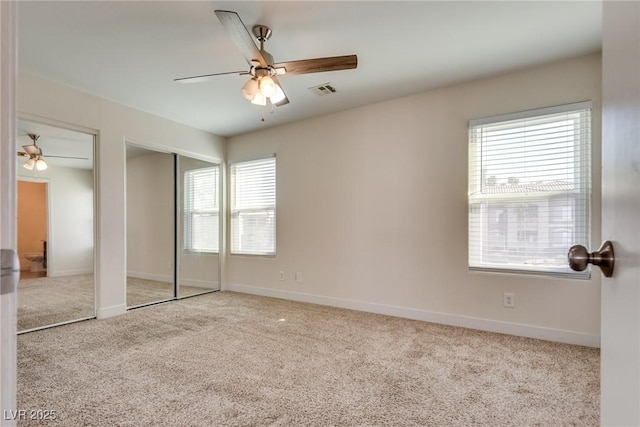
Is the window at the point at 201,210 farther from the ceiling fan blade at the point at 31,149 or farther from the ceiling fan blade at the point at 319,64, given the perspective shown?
the ceiling fan blade at the point at 319,64

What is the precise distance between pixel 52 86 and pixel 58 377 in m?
2.71

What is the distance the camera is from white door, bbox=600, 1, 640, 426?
0.51 m

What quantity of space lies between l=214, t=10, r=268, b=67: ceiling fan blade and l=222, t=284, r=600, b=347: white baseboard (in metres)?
2.80

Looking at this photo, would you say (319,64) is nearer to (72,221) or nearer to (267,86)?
(267,86)

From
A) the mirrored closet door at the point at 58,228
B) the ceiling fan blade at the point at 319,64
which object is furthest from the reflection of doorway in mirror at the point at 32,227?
the ceiling fan blade at the point at 319,64

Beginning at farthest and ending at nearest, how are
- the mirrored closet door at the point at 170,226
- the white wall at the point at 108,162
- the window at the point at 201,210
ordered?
the window at the point at 201,210, the mirrored closet door at the point at 170,226, the white wall at the point at 108,162

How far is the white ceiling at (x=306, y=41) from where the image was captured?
6.82 ft

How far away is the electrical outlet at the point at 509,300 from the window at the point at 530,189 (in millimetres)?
235

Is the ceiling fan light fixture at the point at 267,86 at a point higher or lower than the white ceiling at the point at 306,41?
lower

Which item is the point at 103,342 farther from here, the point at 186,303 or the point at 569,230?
the point at 569,230

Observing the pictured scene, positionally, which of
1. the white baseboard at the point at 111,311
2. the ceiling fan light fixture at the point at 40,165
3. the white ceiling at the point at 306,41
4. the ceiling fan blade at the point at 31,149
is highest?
the white ceiling at the point at 306,41

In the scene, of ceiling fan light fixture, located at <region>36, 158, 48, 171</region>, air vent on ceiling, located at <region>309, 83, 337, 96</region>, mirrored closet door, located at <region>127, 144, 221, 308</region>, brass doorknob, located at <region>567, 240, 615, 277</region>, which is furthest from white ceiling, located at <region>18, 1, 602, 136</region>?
brass doorknob, located at <region>567, 240, 615, 277</region>

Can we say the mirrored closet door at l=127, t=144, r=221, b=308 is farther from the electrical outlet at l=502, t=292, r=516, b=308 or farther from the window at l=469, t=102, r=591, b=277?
the electrical outlet at l=502, t=292, r=516, b=308

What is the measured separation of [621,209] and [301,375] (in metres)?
2.04
